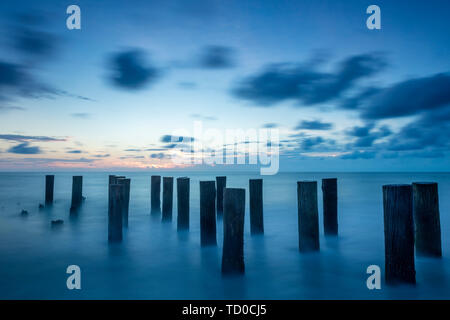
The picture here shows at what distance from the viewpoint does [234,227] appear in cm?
438

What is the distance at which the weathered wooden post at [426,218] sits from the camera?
4.90m

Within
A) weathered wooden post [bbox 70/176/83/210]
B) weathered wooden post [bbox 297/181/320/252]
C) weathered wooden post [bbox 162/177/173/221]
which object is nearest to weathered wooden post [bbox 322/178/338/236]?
weathered wooden post [bbox 297/181/320/252]

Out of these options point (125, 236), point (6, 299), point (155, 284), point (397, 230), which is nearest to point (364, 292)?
point (397, 230)

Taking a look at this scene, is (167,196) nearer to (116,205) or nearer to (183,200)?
(183,200)

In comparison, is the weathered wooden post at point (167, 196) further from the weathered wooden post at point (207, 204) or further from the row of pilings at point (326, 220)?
the weathered wooden post at point (207, 204)

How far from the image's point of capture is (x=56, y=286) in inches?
189

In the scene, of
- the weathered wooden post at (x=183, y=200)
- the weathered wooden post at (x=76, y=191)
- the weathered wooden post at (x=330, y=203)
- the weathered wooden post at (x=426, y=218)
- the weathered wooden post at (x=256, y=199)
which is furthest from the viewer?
the weathered wooden post at (x=76, y=191)

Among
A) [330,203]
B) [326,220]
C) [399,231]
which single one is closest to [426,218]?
[399,231]

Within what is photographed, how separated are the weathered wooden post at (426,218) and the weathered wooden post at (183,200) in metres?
4.80

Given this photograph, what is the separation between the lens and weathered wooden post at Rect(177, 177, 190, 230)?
756 centimetres

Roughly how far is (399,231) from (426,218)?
1538mm

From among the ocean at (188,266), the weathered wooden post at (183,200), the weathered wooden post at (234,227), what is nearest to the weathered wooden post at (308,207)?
the ocean at (188,266)
